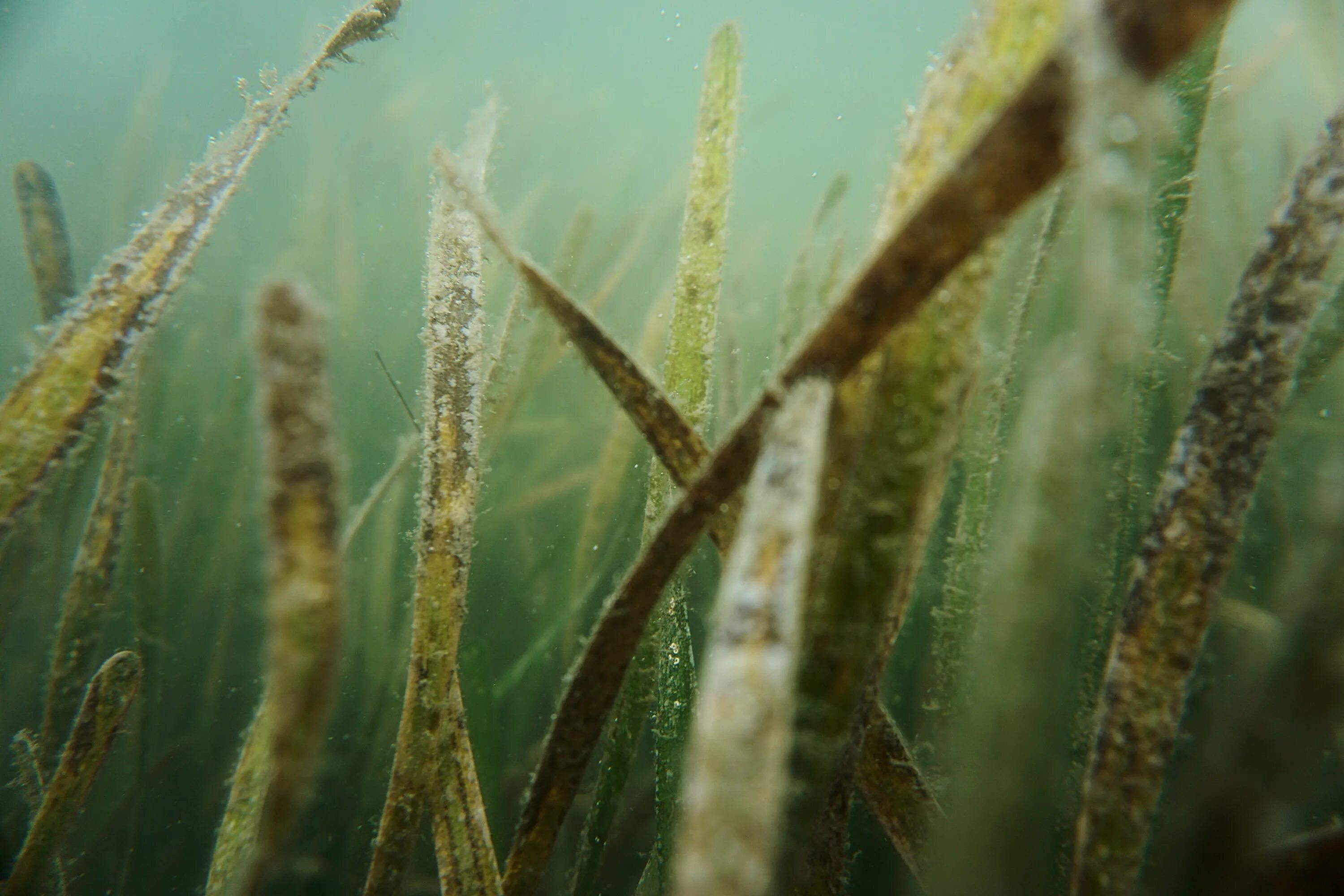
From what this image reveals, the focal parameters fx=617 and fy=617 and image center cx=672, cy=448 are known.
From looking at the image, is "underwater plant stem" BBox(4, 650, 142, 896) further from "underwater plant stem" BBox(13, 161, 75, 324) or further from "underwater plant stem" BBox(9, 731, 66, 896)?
"underwater plant stem" BBox(13, 161, 75, 324)

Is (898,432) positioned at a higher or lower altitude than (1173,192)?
lower

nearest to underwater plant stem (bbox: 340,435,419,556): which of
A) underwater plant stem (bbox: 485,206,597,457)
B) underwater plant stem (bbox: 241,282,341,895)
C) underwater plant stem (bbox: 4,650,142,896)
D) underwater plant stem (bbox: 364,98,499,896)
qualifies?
underwater plant stem (bbox: 485,206,597,457)

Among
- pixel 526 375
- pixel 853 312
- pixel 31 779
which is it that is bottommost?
pixel 853 312

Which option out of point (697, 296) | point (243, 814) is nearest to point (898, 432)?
point (697, 296)

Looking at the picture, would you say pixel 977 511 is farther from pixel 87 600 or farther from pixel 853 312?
pixel 87 600

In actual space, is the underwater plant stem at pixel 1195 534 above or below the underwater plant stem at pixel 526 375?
below

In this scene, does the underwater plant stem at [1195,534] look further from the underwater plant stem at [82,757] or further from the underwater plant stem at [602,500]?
the underwater plant stem at [82,757]

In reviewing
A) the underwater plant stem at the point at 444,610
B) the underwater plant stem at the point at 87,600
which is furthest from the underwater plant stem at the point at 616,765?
the underwater plant stem at the point at 87,600
